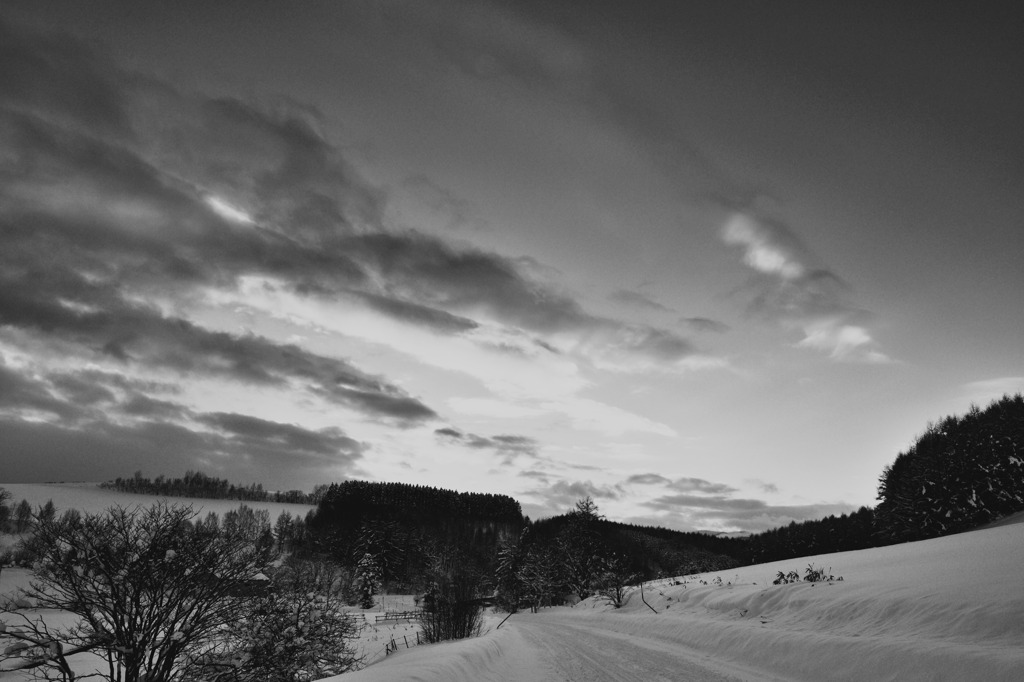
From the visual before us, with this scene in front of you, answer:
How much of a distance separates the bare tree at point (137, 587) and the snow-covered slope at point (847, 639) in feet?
19.9

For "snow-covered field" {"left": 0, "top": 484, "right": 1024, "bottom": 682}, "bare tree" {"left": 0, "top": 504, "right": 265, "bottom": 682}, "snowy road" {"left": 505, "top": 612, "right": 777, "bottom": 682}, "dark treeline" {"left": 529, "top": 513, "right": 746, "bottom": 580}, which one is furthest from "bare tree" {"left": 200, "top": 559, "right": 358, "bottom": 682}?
"dark treeline" {"left": 529, "top": 513, "right": 746, "bottom": 580}

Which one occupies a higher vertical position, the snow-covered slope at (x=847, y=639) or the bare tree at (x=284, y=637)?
the snow-covered slope at (x=847, y=639)

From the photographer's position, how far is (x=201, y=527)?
18250 millimetres

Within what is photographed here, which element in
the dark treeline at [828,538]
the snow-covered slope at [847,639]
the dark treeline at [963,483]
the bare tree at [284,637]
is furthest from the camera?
the dark treeline at [828,538]

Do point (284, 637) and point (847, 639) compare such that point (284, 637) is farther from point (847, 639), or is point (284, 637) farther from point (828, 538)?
point (828, 538)

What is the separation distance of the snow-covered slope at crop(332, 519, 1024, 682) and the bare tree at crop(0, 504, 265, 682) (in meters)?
6.06

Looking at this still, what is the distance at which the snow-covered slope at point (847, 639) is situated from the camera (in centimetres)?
1087

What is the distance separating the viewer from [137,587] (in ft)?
48.5

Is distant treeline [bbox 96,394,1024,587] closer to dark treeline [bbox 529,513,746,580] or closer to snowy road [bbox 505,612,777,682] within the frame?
dark treeline [bbox 529,513,746,580]

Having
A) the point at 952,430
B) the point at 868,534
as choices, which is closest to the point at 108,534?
the point at 952,430

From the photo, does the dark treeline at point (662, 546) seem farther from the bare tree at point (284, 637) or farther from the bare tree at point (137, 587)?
the bare tree at point (137, 587)

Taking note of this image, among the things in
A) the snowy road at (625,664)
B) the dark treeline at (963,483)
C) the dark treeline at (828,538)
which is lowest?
the dark treeline at (828,538)

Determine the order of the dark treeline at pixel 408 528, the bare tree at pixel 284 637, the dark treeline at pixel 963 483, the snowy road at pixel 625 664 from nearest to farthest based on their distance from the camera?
the snowy road at pixel 625 664
the bare tree at pixel 284 637
the dark treeline at pixel 963 483
the dark treeline at pixel 408 528

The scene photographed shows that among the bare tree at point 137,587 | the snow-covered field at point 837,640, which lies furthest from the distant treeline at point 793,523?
the snow-covered field at point 837,640
